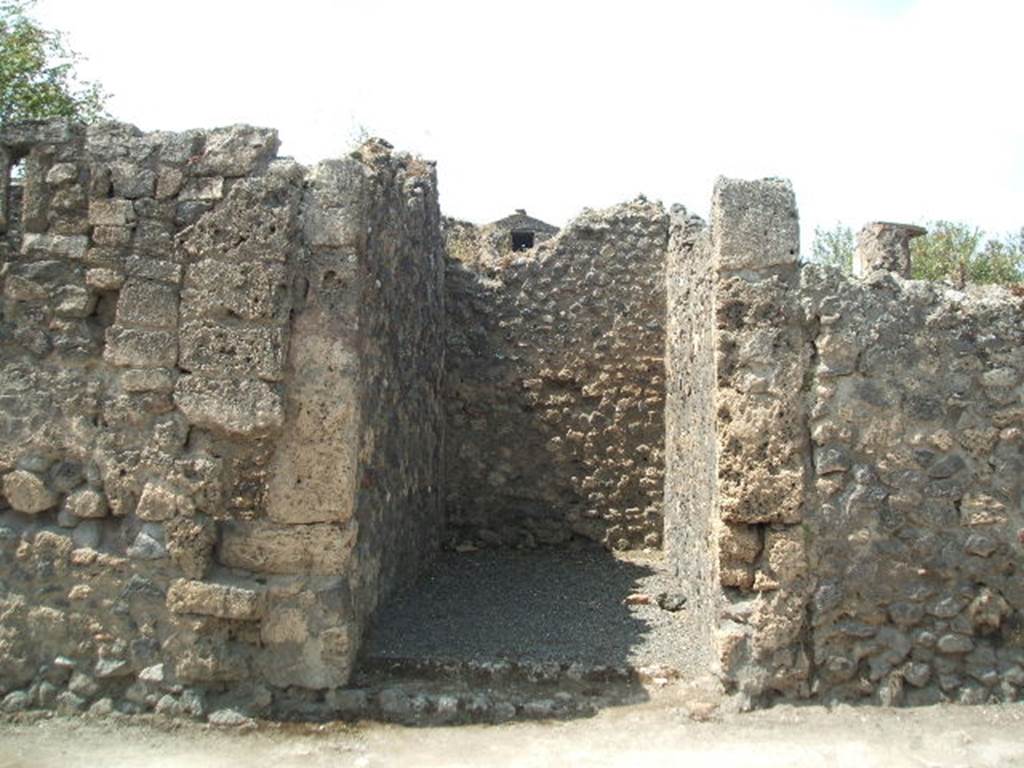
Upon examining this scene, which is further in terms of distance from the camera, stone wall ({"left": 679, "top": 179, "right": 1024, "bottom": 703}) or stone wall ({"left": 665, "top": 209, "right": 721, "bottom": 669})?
stone wall ({"left": 665, "top": 209, "right": 721, "bottom": 669})

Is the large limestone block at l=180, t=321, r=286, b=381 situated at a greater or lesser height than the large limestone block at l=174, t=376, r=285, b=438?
greater

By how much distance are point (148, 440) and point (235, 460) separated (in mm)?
451

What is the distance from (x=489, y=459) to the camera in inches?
345

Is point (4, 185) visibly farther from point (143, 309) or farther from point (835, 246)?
point (835, 246)

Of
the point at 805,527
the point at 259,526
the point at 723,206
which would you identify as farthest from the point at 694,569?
the point at 259,526

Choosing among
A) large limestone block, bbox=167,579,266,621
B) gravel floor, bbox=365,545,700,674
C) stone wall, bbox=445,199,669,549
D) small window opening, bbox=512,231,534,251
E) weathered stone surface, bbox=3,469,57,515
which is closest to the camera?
large limestone block, bbox=167,579,266,621

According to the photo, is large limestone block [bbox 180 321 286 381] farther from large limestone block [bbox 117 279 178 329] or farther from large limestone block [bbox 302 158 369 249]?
large limestone block [bbox 302 158 369 249]

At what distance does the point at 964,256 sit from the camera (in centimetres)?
2494

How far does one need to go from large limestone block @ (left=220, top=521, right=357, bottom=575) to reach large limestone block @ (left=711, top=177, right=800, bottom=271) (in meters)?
2.57

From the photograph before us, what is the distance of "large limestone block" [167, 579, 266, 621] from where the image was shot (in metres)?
4.81

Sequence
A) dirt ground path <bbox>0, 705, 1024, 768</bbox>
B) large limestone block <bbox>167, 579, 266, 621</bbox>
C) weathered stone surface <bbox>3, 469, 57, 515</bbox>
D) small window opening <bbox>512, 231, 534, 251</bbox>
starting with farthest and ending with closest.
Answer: small window opening <bbox>512, 231, 534, 251</bbox>, weathered stone surface <bbox>3, 469, 57, 515</bbox>, large limestone block <bbox>167, 579, 266, 621</bbox>, dirt ground path <bbox>0, 705, 1024, 768</bbox>

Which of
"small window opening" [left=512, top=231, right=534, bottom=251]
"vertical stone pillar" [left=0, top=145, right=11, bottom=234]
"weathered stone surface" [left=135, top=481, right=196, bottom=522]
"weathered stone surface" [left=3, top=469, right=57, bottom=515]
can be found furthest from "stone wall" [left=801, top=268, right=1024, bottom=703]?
"small window opening" [left=512, top=231, right=534, bottom=251]

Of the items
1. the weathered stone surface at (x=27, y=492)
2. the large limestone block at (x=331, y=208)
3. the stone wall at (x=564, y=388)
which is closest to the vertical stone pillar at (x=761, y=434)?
the large limestone block at (x=331, y=208)

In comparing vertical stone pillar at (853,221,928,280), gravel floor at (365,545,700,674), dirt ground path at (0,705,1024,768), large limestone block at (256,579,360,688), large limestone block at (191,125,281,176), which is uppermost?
vertical stone pillar at (853,221,928,280)
